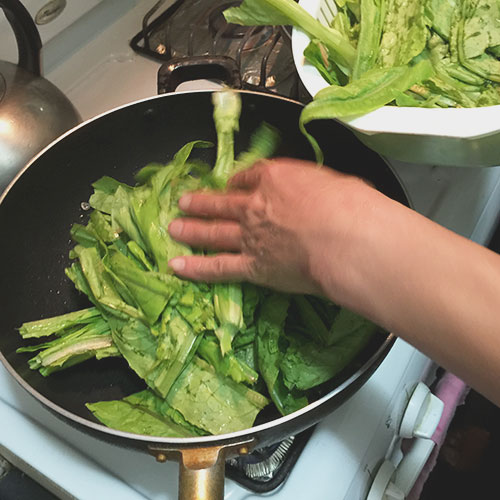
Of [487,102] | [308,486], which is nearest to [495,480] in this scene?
[308,486]

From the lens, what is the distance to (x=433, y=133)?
62 centimetres

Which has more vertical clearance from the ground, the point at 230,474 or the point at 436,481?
the point at 230,474

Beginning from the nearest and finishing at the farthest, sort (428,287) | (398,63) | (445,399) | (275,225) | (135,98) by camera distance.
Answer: (428,287)
(275,225)
(398,63)
(445,399)
(135,98)

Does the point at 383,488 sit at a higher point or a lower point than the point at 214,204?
Result: lower

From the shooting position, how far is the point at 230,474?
0.63 metres

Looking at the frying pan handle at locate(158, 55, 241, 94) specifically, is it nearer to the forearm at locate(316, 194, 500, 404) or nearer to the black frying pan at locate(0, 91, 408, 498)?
the black frying pan at locate(0, 91, 408, 498)

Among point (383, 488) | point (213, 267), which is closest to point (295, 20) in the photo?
point (213, 267)

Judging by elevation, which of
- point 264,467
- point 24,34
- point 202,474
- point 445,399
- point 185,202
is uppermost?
point 24,34

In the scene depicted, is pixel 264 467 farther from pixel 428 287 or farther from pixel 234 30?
pixel 234 30

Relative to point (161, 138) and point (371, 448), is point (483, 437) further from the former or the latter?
point (161, 138)

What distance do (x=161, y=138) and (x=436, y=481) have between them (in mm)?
848

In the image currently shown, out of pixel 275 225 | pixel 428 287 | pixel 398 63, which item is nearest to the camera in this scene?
pixel 428 287

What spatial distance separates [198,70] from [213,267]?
0.35 m

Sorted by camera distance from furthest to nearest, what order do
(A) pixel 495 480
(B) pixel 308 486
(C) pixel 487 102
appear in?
(A) pixel 495 480 < (C) pixel 487 102 < (B) pixel 308 486
